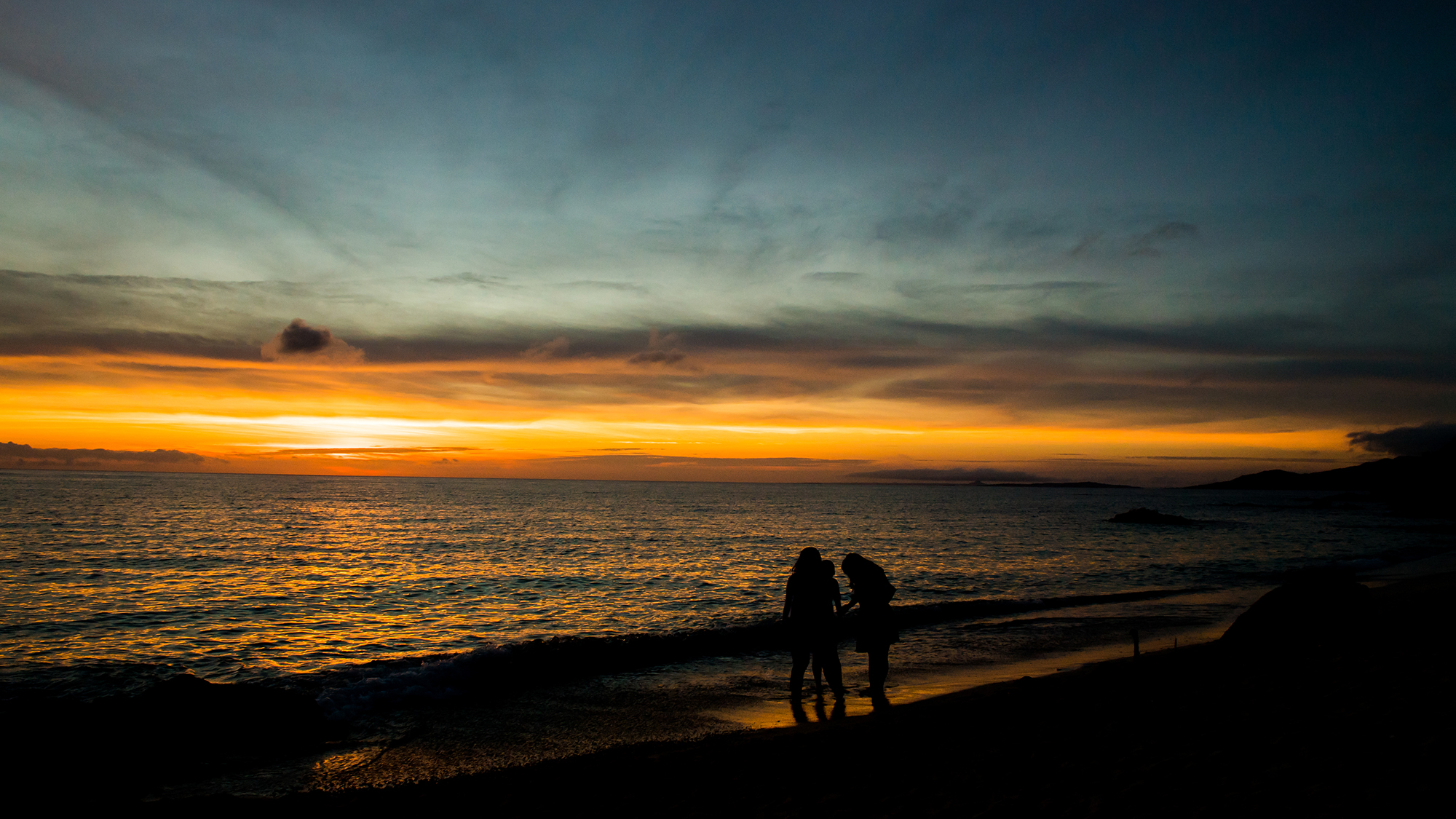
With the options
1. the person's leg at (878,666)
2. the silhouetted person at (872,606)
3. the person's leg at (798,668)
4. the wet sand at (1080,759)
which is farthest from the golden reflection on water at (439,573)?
the wet sand at (1080,759)

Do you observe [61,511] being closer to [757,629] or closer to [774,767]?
[757,629]

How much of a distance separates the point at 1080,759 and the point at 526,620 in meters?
17.3

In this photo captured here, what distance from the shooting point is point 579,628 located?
64.7ft

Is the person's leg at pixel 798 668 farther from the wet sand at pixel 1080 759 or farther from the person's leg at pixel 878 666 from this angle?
the wet sand at pixel 1080 759

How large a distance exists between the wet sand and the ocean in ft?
5.11

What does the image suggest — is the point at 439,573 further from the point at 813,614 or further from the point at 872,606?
the point at 872,606

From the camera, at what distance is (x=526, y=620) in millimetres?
21234

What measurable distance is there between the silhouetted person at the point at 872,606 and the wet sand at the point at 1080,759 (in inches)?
37.5

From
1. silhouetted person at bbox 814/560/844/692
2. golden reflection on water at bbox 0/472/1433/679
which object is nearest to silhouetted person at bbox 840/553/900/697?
silhouetted person at bbox 814/560/844/692

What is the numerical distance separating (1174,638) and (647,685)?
12.8m

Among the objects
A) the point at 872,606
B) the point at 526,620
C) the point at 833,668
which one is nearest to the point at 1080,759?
the point at 872,606

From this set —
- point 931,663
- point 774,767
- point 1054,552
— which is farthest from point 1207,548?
point 774,767

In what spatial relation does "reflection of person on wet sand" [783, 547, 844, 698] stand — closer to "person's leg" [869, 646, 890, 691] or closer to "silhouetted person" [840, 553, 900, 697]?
"silhouetted person" [840, 553, 900, 697]

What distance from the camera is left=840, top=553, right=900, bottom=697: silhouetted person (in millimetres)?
10727
